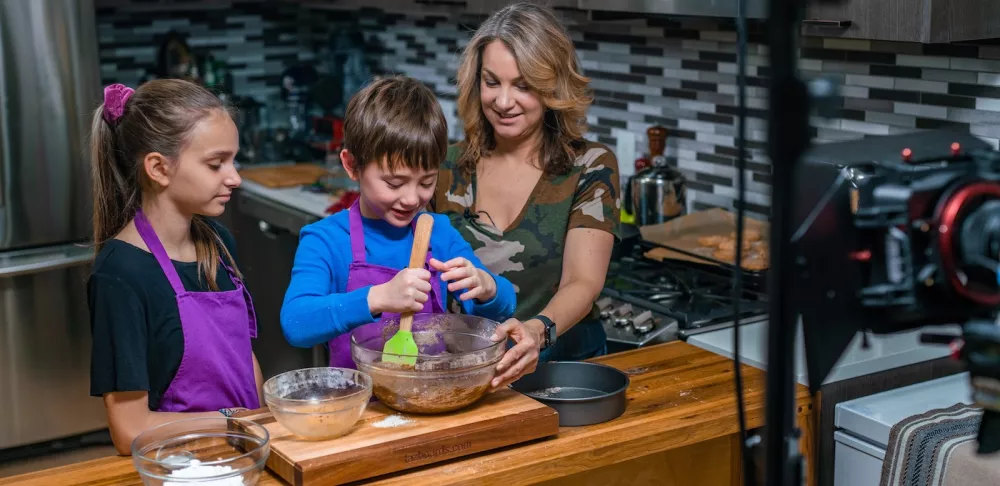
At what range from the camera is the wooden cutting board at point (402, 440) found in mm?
1356

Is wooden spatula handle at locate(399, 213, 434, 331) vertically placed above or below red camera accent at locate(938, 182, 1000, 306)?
below

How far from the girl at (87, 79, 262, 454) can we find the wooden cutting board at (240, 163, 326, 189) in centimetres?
188

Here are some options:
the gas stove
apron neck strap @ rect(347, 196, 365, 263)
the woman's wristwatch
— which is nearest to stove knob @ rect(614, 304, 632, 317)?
the gas stove

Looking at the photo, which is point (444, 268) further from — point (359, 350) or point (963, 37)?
point (963, 37)

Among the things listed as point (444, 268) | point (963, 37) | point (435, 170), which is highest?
point (963, 37)

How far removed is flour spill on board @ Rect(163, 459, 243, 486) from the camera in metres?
1.29

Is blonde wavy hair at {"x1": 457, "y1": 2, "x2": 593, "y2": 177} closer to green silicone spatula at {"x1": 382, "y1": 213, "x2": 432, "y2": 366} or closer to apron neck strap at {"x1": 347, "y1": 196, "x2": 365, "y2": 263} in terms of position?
apron neck strap at {"x1": 347, "y1": 196, "x2": 365, "y2": 263}

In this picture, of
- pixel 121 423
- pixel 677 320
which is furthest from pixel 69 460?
pixel 677 320

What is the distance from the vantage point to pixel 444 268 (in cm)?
153

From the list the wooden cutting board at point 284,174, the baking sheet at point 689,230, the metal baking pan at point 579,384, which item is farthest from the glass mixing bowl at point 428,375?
the wooden cutting board at point 284,174

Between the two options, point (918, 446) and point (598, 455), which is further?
point (918, 446)

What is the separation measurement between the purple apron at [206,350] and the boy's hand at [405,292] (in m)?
0.38

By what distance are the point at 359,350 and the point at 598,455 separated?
0.37 metres

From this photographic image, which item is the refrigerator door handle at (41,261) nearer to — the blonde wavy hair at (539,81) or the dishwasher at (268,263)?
the dishwasher at (268,263)
